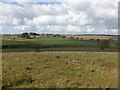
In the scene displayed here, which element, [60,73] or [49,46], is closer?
[60,73]

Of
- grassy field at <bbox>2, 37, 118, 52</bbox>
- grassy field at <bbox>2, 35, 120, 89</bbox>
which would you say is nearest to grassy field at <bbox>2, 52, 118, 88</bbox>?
grassy field at <bbox>2, 35, 120, 89</bbox>

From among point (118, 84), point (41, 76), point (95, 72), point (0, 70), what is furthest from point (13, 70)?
point (118, 84)

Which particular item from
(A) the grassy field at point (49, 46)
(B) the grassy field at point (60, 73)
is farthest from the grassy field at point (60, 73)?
(A) the grassy field at point (49, 46)

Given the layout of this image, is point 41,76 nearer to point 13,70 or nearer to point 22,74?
point 22,74

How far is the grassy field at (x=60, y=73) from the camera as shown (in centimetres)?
1674

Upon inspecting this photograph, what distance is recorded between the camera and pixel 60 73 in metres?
19.7

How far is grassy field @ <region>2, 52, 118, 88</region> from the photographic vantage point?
1674 cm

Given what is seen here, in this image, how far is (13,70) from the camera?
20.5 meters

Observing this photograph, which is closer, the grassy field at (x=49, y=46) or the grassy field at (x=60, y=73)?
the grassy field at (x=60, y=73)

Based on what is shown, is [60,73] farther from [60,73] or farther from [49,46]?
[49,46]

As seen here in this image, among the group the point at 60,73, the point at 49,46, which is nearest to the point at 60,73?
the point at 60,73

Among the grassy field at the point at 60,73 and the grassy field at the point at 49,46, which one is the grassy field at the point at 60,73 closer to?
the grassy field at the point at 60,73

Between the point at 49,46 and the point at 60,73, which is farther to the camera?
the point at 49,46

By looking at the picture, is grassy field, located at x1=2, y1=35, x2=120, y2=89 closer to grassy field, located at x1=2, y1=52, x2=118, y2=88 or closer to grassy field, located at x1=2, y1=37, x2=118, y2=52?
grassy field, located at x1=2, y1=52, x2=118, y2=88
